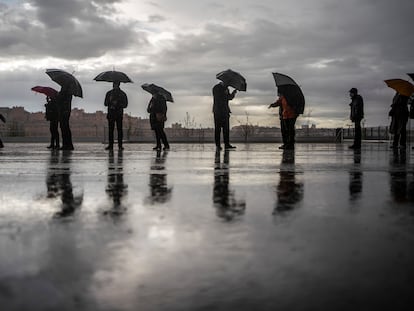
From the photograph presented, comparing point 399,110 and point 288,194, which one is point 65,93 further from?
point 288,194

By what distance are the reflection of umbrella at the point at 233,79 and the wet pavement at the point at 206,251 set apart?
401 inches

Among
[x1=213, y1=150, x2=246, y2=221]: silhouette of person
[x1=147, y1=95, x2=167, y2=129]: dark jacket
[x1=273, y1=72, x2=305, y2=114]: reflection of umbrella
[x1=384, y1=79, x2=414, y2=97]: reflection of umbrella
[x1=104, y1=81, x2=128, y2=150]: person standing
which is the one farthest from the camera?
[x1=384, y1=79, x2=414, y2=97]: reflection of umbrella

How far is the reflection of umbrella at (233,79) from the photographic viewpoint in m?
13.7

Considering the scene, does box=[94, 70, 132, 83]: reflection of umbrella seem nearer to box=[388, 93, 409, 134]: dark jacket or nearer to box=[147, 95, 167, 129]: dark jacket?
box=[147, 95, 167, 129]: dark jacket

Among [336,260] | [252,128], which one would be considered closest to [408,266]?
[336,260]

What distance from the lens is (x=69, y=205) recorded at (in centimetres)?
313

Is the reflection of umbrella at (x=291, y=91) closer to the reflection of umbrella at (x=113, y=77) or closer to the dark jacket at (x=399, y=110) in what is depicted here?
the dark jacket at (x=399, y=110)

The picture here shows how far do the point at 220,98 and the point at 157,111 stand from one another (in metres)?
1.64

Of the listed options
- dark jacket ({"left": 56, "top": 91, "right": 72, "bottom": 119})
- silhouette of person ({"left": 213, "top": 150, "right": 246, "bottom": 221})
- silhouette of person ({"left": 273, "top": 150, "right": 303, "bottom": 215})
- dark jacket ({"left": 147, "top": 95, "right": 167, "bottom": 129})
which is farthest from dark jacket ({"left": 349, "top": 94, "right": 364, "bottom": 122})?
silhouette of person ({"left": 213, "top": 150, "right": 246, "bottom": 221})

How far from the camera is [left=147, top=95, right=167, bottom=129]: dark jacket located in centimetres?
1408

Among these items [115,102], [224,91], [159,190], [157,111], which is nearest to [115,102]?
[115,102]

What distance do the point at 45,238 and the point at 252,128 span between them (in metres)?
37.4

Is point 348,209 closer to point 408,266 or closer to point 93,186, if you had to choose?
point 408,266

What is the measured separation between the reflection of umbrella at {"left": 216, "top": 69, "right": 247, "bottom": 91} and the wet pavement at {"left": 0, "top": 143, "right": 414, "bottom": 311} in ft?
33.4
